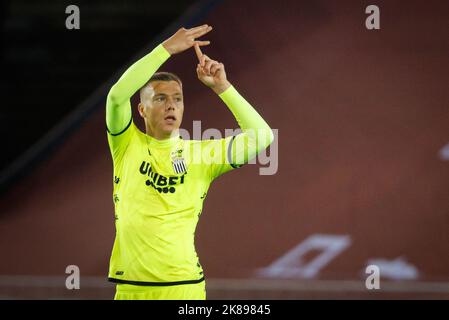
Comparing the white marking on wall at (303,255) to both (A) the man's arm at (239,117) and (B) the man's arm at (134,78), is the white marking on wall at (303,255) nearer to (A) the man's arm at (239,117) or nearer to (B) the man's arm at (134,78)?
(A) the man's arm at (239,117)

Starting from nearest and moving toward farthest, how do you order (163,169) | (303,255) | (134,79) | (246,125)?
(134,79)
(246,125)
(163,169)
(303,255)

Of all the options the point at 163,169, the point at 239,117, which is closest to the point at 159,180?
the point at 163,169

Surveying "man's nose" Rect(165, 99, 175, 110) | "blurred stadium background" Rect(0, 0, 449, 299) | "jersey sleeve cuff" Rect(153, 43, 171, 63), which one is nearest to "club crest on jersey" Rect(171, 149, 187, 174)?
"man's nose" Rect(165, 99, 175, 110)

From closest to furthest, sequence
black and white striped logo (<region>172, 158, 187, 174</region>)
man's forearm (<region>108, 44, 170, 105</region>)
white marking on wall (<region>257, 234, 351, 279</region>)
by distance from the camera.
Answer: man's forearm (<region>108, 44, 170, 105</region>) < black and white striped logo (<region>172, 158, 187, 174</region>) < white marking on wall (<region>257, 234, 351, 279</region>)

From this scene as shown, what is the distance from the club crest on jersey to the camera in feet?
11.1

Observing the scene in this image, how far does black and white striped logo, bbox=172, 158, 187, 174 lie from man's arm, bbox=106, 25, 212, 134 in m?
0.28

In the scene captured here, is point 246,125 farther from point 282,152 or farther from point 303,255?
point 303,255

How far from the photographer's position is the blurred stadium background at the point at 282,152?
4254 millimetres

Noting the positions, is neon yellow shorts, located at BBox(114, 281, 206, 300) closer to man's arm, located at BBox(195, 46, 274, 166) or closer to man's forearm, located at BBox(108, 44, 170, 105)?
man's arm, located at BBox(195, 46, 274, 166)

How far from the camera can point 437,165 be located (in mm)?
4324

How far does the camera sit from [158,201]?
3295 mm

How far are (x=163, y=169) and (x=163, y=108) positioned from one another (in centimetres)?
28

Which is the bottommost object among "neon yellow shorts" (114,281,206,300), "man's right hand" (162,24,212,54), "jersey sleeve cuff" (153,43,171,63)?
"neon yellow shorts" (114,281,206,300)
